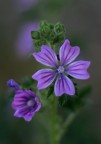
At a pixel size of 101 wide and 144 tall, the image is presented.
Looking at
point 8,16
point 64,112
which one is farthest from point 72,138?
point 8,16

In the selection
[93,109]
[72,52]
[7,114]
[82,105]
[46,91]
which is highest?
[72,52]

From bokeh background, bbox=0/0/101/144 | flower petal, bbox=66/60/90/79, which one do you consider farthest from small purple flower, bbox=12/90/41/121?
bokeh background, bbox=0/0/101/144

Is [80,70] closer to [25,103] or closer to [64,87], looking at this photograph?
[64,87]

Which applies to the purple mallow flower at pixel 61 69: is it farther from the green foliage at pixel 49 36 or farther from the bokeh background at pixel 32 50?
the bokeh background at pixel 32 50

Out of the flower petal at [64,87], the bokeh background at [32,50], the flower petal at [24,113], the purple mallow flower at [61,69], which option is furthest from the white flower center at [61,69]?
the bokeh background at [32,50]

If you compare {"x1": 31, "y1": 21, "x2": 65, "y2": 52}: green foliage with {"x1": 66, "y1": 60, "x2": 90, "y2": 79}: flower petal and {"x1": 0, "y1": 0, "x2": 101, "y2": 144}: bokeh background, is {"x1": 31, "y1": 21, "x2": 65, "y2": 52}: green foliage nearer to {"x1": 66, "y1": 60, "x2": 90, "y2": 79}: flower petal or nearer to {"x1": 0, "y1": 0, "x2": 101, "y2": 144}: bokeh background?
{"x1": 66, "y1": 60, "x2": 90, "y2": 79}: flower petal

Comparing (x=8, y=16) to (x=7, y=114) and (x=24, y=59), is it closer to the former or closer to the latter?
(x=24, y=59)
